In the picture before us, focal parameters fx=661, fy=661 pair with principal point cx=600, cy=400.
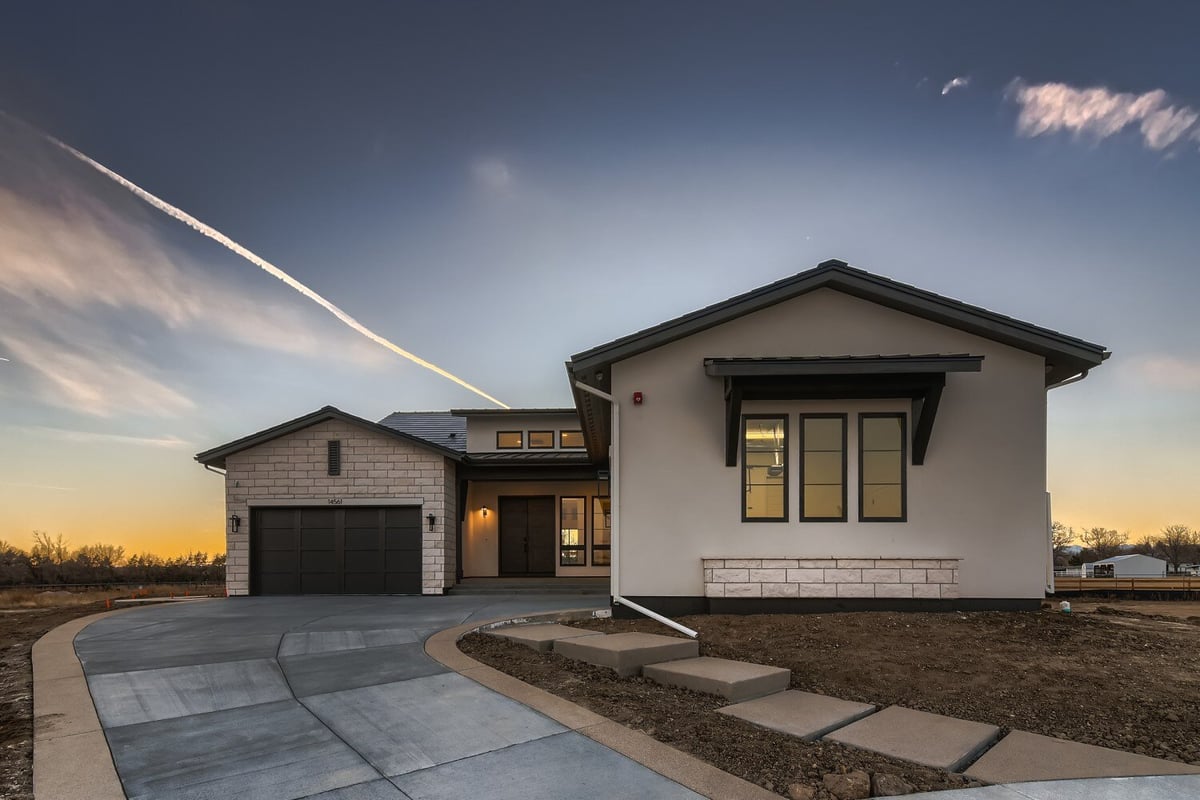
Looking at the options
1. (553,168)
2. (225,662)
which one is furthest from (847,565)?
(553,168)

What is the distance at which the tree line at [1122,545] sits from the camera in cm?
4259

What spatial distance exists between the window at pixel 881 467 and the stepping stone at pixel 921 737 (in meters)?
4.71

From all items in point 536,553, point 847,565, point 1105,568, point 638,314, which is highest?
point 638,314

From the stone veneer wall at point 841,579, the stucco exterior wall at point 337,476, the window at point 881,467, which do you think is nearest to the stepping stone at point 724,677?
the stone veneer wall at point 841,579

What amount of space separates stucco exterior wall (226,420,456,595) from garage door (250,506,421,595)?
11.0 inches

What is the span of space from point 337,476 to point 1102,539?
58.0 m

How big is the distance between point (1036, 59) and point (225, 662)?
13.5 metres

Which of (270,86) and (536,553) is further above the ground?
(270,86)

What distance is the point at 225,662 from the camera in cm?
602

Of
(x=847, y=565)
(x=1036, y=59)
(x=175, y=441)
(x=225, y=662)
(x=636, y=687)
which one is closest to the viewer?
(x=636, y=687)

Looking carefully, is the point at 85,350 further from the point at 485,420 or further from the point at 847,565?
the point at 847,565

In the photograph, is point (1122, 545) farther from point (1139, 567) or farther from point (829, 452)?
point (829, 452)

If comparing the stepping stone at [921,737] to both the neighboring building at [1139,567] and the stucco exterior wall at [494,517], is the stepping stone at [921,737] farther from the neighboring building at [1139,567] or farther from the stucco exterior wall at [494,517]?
the neighboring building at [1139,567]

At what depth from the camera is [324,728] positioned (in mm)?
4180
